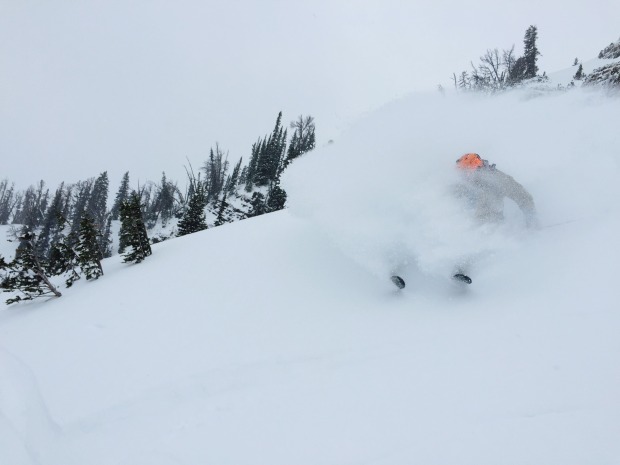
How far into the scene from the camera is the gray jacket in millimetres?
5918

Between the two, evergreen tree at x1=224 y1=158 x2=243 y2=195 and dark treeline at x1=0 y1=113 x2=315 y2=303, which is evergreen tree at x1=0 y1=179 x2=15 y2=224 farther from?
evergreen tree at x1=224 y1=158 x2=243 y2=195

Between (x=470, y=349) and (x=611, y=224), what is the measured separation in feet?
14.2

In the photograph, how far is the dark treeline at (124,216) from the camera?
1455 cm

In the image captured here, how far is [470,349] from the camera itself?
407cm

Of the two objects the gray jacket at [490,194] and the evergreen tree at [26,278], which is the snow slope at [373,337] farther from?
the evergreen tree at [26,278]

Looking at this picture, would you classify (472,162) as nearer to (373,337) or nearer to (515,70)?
(373,337)

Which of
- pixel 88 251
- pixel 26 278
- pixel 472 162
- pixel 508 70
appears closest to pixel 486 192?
pixel 472 162

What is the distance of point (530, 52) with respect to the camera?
42.9 meters

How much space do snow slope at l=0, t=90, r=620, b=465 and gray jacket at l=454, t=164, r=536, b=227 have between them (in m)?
0.29

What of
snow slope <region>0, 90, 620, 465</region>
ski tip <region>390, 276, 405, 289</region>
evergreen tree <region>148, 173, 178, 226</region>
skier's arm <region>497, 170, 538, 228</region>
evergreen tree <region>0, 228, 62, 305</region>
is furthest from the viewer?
evergreen tree <region>148, 173, 178, 226</region>

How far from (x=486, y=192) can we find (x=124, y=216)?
1740 centimetres

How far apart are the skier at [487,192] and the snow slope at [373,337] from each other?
296mm

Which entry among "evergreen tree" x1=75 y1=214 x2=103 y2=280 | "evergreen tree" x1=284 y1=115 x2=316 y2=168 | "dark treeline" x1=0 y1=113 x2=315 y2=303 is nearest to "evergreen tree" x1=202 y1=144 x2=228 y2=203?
"dark treeline" x1=0 y1=113 x2=315 y2=303

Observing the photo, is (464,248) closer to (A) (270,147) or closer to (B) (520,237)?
(B) (520,237)
